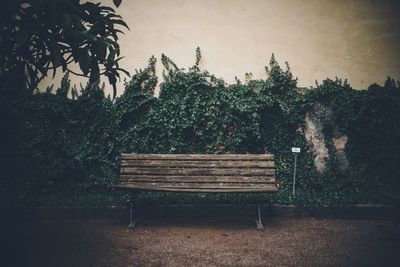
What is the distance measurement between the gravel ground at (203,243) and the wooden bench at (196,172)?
0.42m

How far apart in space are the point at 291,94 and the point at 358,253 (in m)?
A: 3.30

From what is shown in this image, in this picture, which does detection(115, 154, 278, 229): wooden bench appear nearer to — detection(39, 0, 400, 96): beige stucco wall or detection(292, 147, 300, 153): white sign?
detection(292, 147, 300, 153): white sign

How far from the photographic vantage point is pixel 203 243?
13.3 ft

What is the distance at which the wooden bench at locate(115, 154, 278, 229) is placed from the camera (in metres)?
4.75

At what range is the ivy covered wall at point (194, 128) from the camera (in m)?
5.91

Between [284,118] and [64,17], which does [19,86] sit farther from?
[284,118]

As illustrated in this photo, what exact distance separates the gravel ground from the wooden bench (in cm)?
42

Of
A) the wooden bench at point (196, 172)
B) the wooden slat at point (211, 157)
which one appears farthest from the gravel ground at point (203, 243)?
the wooden slat at point (211, 157)

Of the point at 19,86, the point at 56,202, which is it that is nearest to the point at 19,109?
the point at 19,86

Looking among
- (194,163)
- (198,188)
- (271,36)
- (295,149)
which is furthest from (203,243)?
(271,36)

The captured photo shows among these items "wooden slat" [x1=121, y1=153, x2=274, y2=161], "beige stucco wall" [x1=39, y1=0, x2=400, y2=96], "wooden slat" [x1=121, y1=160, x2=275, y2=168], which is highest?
"beige stucco wall" [x1=39, y1=0, x2=400, y2=96]

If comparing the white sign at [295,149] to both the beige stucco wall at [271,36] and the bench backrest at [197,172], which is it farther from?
the beige stucco wall at [271,36]

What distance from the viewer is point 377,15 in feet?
21.2

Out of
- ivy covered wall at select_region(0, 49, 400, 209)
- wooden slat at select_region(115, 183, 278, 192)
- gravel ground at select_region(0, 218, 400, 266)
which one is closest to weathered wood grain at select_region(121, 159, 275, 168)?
wooden slat at select_region(115, 183, 278, 192)
